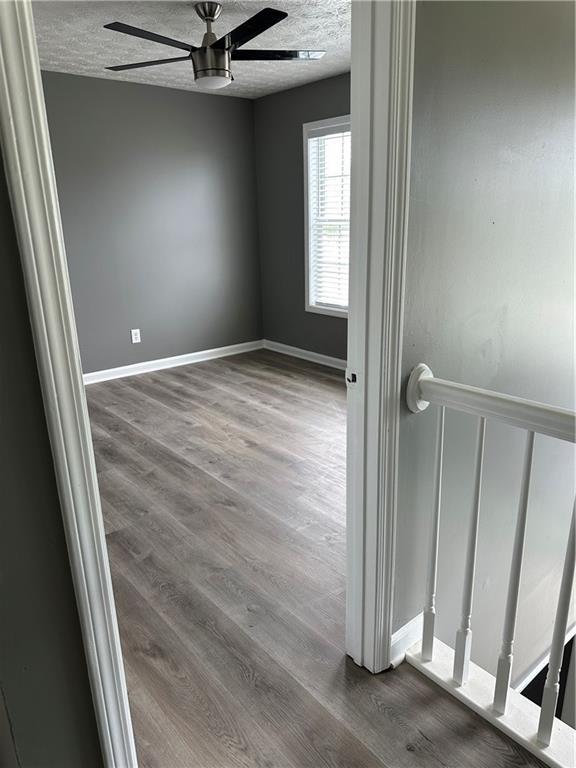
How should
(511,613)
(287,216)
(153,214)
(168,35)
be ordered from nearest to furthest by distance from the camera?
(511,613) → (168,35) → (153,214) → (287,216)

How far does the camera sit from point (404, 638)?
69.4 inches

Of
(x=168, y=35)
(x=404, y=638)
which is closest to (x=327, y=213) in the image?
(x=168, y=35)

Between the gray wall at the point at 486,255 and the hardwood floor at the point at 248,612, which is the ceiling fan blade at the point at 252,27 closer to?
the gray wall at the point at 486,255

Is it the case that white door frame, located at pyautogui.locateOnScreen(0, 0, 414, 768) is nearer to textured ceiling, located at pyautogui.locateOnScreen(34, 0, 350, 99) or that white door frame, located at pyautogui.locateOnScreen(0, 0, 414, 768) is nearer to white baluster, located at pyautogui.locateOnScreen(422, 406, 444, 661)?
white baluster, located at pyautogui.locateOnScreen(422, 406, 444, 661)

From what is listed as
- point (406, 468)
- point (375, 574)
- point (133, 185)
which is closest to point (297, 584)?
point (375, 574)

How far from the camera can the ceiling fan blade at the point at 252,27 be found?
2.36 meters

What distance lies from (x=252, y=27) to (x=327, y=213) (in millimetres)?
2414

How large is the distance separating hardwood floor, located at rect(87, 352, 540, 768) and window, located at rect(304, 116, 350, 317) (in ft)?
5.32

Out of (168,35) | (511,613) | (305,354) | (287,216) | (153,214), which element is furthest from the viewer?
(305,354)

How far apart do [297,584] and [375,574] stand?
0.59 meters

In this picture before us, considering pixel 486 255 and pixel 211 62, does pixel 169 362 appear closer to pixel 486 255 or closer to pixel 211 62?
pixel 211 62

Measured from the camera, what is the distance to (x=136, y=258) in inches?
191

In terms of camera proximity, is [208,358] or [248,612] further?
[208,358]

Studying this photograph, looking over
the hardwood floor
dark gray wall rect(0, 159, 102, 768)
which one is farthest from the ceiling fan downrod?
dark gray wall rect(0, 159, 102, 768)
